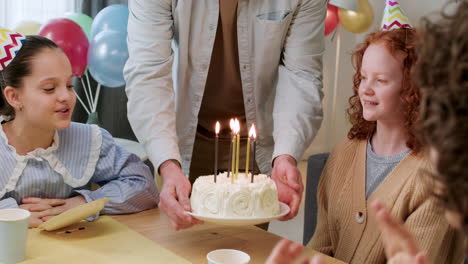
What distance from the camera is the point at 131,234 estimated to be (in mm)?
1562

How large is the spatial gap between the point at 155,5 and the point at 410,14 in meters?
4.89

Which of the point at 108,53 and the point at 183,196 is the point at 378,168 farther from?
the point at 108,53

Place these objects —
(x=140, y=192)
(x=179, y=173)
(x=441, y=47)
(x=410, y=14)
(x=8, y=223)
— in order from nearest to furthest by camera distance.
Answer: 1. (x=441, y=47)
2. (x=8, y=223)
3. (x=179, y=173)
4. (x=140, y=192)
5. (x=410, y=14)

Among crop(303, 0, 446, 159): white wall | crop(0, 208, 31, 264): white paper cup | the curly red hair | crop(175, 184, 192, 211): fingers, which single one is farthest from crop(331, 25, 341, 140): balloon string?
crop(0, 208, 31, 264): white paper cup

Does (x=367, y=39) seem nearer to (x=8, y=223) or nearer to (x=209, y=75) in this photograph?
(x=209, y=75)

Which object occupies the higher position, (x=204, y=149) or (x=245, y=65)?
(x=245, y=65)

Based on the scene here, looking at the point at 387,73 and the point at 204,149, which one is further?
the point at 204,149

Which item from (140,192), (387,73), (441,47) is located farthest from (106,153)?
(441,47)

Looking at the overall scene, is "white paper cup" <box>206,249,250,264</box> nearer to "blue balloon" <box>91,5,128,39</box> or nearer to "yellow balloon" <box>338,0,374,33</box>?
"blue balloon" <box>91,5,128,39</box>

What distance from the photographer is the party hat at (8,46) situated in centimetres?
181

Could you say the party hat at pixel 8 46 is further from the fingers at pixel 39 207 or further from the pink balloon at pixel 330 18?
the pink balloon at pixel 330 18

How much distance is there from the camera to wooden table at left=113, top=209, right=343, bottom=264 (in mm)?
1478

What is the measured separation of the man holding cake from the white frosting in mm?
380

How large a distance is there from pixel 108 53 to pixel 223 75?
52.6 inches
